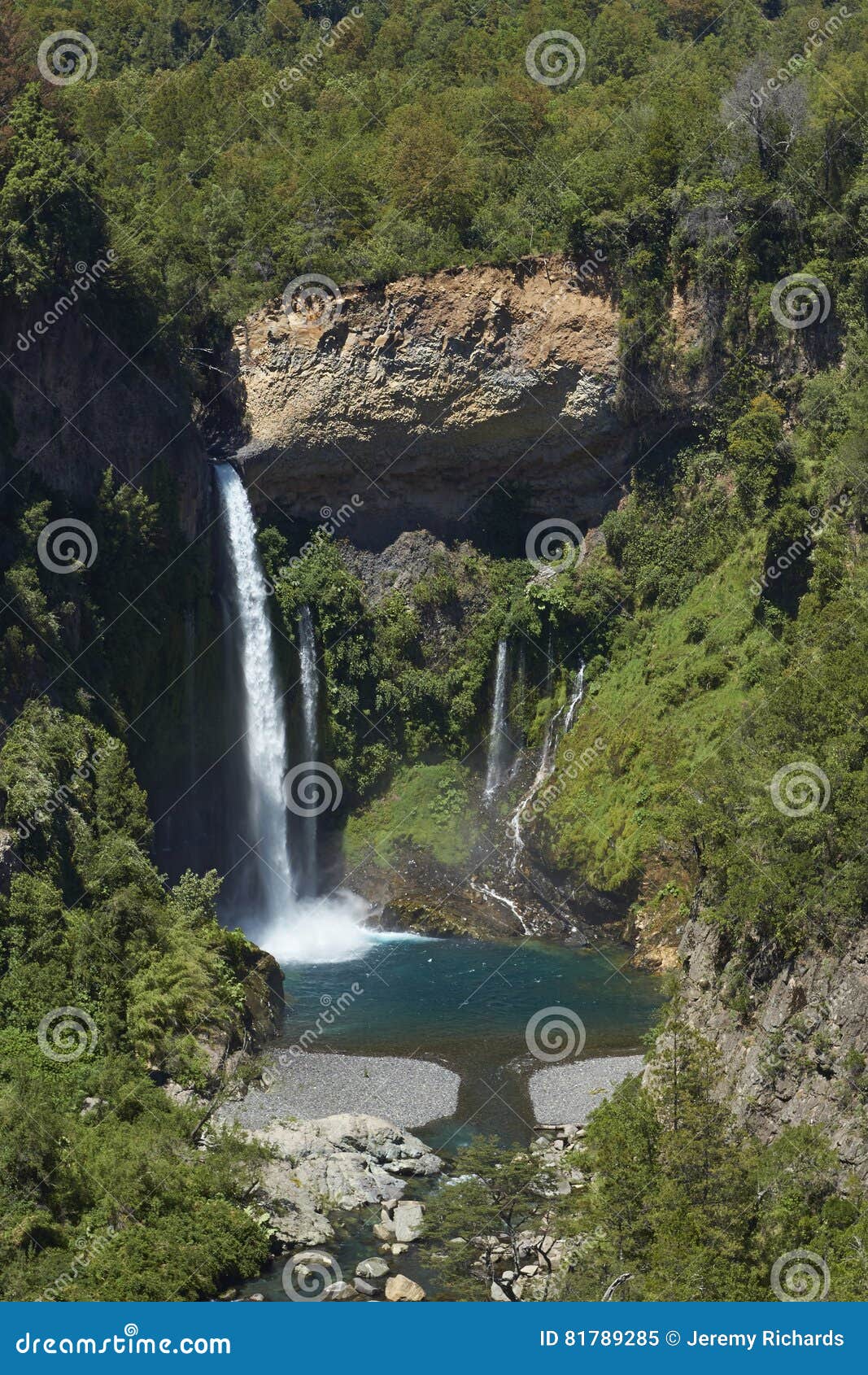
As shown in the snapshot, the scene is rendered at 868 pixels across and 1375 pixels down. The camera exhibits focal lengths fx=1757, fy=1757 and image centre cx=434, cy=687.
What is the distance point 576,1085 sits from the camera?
35.4m

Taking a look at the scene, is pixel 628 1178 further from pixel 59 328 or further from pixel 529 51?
pixel 529 51

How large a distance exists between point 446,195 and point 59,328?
14631 millimetres

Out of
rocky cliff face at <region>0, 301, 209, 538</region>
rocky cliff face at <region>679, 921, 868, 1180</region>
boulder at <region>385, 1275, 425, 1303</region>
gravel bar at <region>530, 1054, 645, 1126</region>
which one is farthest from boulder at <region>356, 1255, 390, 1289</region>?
rocky cliff face at <region>0, 301, 209, 538</region>

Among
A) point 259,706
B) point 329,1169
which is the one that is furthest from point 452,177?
point 329,1169

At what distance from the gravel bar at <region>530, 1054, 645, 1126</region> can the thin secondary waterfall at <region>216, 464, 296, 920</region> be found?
15.5m

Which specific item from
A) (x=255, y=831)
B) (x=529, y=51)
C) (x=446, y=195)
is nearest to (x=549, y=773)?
(x=255, y=831)

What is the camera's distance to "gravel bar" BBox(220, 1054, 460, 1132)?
1336 inches

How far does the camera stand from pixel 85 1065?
33.9 m

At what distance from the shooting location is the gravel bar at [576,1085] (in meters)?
34.1

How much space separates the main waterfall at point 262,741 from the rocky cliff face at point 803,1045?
2069 cm

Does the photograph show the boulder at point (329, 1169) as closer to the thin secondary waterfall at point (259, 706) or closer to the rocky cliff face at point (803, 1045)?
the rocky cliff face at point (803, 1045)

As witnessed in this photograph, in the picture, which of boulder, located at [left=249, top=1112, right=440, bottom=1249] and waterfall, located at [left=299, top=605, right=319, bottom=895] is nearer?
boulder, located at [left=249, top=1112, right=440, bottom=1249]

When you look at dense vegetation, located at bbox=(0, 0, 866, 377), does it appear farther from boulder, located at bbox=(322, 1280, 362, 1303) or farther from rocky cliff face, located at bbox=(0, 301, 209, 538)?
boulder, located at bbox=(322, 1280, 362, 1303)

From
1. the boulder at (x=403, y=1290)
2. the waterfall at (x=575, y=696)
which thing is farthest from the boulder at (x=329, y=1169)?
the waterfall at (x=575, y=696)
